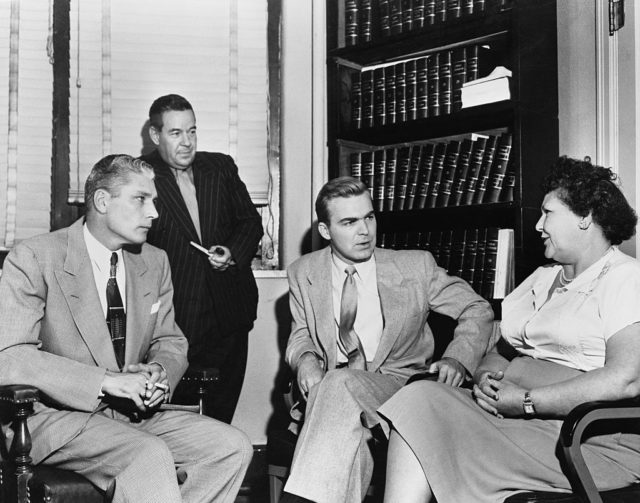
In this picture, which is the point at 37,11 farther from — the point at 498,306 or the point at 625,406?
the point at 625,406

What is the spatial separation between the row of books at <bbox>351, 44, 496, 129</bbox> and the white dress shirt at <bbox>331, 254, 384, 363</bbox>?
3.14ft

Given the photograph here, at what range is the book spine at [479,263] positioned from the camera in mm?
3406

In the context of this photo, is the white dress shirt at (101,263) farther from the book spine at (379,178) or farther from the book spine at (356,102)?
the book spine at (356,102)

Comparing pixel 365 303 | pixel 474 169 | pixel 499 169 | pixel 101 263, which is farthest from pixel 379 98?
pixel 101 263

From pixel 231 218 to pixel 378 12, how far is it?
1.26 meters

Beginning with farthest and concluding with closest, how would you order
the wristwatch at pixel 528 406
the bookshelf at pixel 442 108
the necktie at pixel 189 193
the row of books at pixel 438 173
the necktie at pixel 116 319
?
the necktie at pixel 189 193 → the row of books at pixel 438 173 → the bookshelf at pixel 442 108 → the necktie at pixel 116 319 → the wristwatch at pixel 528 406

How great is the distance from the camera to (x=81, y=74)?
3.94 meters

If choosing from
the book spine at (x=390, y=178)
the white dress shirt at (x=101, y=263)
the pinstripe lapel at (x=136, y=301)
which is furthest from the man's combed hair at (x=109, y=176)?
the book spine at (x=390, y=178)

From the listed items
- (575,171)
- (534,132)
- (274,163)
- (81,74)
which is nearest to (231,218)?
(274,163)

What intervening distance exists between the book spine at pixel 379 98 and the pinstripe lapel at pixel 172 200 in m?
1.04

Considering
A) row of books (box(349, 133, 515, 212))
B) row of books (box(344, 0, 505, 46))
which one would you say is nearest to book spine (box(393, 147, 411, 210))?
row of books (box(349, 133, 515, 212))

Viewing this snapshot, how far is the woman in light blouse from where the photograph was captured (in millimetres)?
2152

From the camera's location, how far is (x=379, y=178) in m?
3.85

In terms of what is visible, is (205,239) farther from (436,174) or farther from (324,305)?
(436,174)
